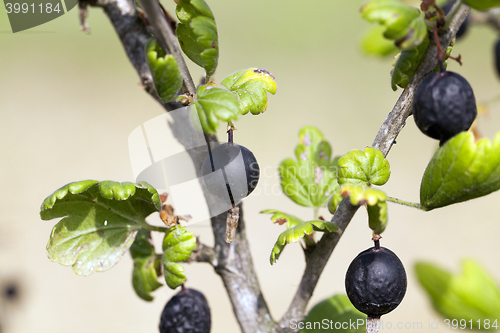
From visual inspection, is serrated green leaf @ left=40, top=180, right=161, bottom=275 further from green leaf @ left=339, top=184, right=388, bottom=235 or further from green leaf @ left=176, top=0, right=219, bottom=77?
green leaf @ left=339, top=184, right=388, bottom=235

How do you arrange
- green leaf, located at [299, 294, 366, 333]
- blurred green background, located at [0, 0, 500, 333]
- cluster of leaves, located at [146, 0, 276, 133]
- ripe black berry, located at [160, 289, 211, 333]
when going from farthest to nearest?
blurred green background, located at [0, 0, 500, 333] < green leaf, located at [299, 294, 366, 333] < ripe black berry, located at [160, 289, 211, 333] < cluster of leaves, located at [146, 0, 276, 133]

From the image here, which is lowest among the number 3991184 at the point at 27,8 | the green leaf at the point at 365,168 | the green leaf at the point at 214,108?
the green leaf at the point at 365,168

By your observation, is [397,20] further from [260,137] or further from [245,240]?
[260,137]

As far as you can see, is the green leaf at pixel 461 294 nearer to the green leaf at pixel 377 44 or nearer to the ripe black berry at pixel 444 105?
the ripe black berry at pixel 444 105

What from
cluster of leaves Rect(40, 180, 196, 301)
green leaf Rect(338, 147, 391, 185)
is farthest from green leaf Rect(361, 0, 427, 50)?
cluster of leaves Rect(40, 180, 196, 301)

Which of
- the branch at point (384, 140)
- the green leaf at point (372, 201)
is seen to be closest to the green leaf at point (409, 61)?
the branch at point (384, 140)

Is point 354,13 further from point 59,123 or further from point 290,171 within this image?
point 290,171

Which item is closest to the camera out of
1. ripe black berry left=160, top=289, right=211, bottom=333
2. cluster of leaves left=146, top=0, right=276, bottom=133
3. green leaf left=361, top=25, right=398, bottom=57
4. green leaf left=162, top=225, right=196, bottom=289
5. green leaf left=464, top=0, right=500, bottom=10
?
green leaf left=464, top=0, right=500, bottom=10
